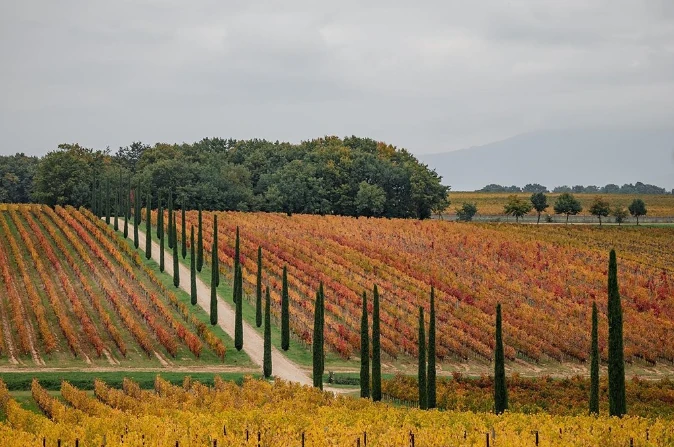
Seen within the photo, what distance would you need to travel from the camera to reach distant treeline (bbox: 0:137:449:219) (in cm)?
11238

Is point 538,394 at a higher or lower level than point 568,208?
lower

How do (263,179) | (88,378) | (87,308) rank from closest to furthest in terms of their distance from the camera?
(88,378) < (87,308) < (263,179)

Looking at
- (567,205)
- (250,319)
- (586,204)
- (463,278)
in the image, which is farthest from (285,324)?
(586,204)

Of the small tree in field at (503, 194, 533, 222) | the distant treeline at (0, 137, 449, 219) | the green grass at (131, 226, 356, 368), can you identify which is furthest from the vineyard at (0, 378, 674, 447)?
the small tree in field at (503, 194, 533, 222)

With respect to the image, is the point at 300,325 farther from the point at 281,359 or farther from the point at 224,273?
the point at 224,273

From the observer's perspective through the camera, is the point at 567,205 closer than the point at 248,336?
No

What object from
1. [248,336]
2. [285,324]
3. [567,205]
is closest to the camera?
[285,324]

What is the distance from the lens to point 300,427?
29438 millimetres

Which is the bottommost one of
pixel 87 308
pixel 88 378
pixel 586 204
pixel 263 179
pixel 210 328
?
pixel 88 378

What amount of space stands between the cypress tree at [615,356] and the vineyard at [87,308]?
84.9 ft

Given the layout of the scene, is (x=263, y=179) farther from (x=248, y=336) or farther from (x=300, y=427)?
(x=300, y=427)

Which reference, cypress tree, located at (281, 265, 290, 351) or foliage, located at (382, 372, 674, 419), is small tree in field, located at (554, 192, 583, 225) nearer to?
foliage, located at (382, 372, 674, 419)

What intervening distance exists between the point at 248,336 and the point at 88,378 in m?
14.8

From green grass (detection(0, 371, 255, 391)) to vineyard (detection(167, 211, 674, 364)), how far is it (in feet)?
38.0
